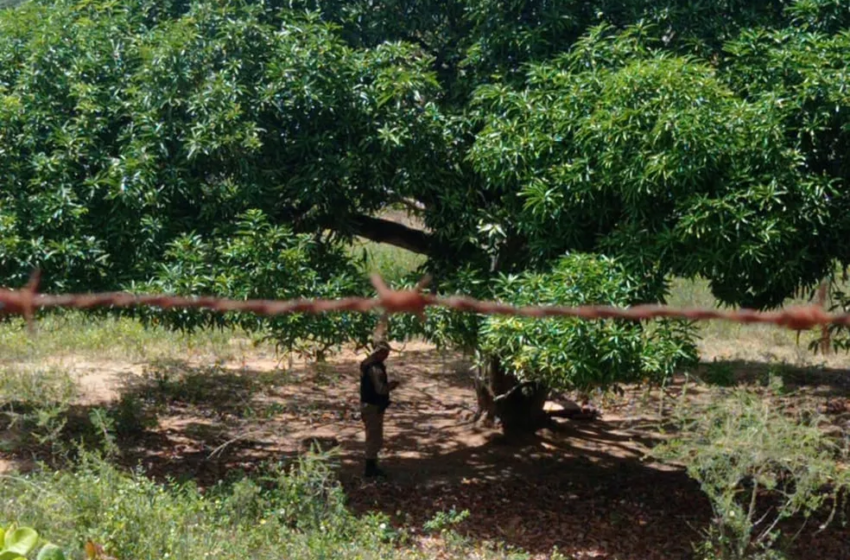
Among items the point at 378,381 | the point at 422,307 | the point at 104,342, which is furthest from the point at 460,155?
the point at 104,342

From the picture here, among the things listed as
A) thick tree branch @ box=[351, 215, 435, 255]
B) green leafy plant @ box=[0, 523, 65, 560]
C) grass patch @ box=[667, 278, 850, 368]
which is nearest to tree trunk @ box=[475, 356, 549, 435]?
thick tree branch @ box=[351, 215, 435, 255]

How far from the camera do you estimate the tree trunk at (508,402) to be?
11.4 meters

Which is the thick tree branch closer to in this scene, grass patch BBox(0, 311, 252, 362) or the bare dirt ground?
the bare dirt ground

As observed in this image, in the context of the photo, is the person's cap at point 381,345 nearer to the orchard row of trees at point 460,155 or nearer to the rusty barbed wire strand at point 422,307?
the orchard row of trees at point 460,155

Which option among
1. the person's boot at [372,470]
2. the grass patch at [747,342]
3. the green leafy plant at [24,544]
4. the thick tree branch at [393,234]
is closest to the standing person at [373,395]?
the person's boot at [372,470]

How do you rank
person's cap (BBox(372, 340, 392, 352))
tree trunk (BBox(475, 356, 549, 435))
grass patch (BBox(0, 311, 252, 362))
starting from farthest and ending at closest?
grass patch (BBox(0, 311, 252, 362)), tree trunk (BBox(475, 356, 549, 435)), person's cap (BBox(372, 340, 392, 352))

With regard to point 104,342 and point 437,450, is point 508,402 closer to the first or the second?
Answer: point 437,450

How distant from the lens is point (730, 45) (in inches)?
326

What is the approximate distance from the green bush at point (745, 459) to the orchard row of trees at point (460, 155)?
69 cm

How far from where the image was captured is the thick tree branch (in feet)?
33.2

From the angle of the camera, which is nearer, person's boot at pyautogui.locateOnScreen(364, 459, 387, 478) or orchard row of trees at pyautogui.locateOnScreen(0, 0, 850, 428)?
orchard row of trees at pyautogui.locateOnScreen(0, 0, 850, 428)

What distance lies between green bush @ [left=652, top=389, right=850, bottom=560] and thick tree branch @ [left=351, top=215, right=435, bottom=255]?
9.77ft

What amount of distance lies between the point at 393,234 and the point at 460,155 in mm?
1685

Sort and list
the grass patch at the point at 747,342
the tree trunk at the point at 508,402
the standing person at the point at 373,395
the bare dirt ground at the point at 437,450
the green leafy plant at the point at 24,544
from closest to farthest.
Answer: the green leafy plant at the point at 24,544 < the bare dirt ground at the point at 437,450 < the standing person at the point at 373,395 < the tree trunk at the point at 508,402 < the grass patch at the point at 747,342
